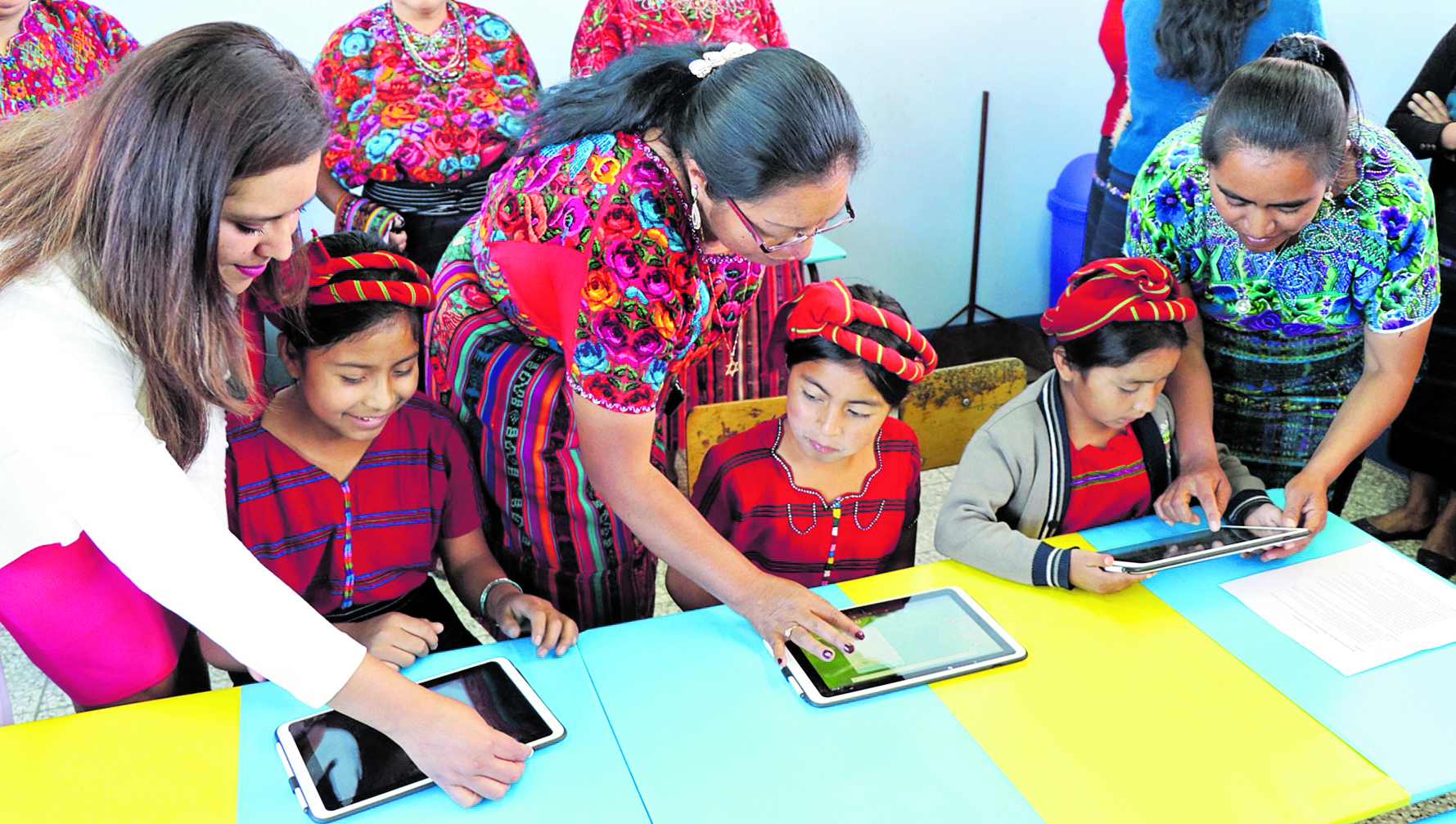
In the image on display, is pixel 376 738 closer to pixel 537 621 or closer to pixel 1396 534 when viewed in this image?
pixel 537 621

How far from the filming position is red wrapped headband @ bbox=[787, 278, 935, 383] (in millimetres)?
1594

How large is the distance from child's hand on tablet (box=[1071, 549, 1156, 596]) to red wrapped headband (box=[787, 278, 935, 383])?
1.23 feet

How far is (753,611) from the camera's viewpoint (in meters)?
1.29

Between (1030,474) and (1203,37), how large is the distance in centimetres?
133

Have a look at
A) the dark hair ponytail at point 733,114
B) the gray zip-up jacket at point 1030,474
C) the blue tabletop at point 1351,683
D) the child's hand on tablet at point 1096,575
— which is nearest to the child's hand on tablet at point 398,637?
the dark hair ponytail at point 733,114

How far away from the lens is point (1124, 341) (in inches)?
66.5

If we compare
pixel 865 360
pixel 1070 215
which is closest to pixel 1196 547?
pixel 865 360

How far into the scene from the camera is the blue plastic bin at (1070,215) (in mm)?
3443

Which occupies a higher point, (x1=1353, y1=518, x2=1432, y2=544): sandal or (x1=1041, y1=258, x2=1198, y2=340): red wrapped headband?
(x1=1041, y1=258, x2=1198, y2=340): red wrapped headband

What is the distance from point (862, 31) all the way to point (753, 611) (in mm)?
2745

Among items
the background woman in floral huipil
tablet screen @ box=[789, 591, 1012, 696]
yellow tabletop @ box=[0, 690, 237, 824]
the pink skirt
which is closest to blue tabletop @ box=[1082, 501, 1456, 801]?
tablet screen @ box=[789, 591, 1012, 696]

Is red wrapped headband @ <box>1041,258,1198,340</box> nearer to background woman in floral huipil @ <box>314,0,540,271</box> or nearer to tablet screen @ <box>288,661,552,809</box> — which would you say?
tablet screen @ <box>288,661,552,809</box>

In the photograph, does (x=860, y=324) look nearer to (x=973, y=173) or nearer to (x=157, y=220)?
(x=157, y=220)

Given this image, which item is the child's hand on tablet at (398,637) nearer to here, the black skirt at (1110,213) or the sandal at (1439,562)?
the black skirt at (1110,213)
